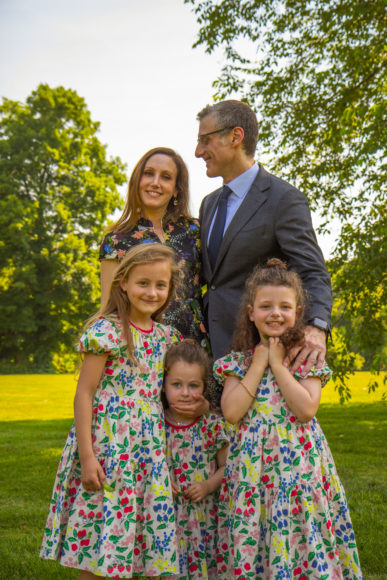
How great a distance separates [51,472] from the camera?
258 inches

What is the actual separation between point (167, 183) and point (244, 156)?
1.53ft

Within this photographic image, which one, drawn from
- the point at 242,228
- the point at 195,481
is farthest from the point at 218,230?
the point at 195,481

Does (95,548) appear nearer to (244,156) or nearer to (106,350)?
(106,350)

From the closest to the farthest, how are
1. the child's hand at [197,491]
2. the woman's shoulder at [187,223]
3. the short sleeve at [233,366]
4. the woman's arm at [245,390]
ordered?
1. the woman's arm at [245,390]
2. the short sleeve at [233,366]
3. the child's hand at [197,491]
4. the woman's shoulder at [187,223]

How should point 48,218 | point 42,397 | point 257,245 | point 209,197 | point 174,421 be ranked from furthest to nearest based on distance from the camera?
point 48,218 → point 42,397 → point 209,197 → point 257,245 → point 174,421

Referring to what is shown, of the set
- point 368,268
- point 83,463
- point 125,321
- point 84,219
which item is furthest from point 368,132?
point 84,219

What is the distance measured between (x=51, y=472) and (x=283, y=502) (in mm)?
4665

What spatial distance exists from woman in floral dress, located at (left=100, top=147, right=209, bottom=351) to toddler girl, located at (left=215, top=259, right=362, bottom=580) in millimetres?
606

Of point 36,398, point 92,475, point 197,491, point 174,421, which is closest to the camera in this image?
point 92,475

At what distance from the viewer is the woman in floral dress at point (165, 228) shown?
3.28 metres

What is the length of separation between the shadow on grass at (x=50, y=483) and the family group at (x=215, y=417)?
4.30ft

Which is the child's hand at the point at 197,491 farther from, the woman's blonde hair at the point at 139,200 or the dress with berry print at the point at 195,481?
the woman's blonde hair at the point at 139,200

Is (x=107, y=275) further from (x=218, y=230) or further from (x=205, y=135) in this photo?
(x=205, y=135)

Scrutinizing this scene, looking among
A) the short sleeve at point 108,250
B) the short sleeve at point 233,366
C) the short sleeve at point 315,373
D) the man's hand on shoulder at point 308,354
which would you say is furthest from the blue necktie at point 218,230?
the short sleeve at point 315,373
